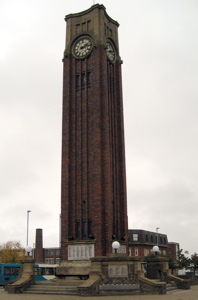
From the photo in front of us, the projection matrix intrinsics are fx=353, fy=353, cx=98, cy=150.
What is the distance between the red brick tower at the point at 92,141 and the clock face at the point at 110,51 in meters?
0.04

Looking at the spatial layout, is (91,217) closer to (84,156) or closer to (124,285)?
(84,156)

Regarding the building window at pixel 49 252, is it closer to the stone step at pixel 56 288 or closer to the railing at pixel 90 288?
the stone step at pixel 56 288

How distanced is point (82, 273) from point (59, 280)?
2.36 m

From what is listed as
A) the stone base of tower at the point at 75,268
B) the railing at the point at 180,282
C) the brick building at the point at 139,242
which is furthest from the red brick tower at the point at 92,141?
the brick building at the point at 139,242

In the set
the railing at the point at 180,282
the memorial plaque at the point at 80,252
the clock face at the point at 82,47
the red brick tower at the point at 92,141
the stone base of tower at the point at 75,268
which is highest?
the clock face at the point at 82,47

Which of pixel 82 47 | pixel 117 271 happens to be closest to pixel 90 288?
pixel 117 271

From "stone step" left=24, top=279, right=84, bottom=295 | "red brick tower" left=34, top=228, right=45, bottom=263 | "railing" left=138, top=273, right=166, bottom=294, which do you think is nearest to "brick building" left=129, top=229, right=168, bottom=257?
"red brick tower" left=34, top=228, right=45, bottom=263

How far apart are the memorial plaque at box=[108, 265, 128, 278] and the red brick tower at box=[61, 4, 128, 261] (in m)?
4.95

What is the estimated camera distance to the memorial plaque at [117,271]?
29.2m

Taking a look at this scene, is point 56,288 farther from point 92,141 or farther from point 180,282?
point 92,141

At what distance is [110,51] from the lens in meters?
44.0

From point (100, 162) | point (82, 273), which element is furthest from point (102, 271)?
point (100, 162)

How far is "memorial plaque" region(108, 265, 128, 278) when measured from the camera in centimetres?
2923

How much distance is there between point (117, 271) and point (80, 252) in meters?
6.66
